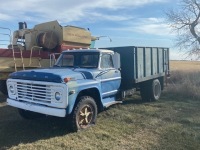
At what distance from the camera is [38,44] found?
10.9m

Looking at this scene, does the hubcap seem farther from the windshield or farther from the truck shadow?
the windshield

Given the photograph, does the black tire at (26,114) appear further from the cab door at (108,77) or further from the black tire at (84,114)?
the cab door at (108,77)

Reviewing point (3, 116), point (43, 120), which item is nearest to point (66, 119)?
point (43, 120)

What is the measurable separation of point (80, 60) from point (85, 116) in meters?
1.78

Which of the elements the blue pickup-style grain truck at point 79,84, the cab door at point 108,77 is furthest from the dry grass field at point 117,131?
the cab door at point 108,77

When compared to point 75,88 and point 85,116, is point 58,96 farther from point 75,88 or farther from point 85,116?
point 85,116

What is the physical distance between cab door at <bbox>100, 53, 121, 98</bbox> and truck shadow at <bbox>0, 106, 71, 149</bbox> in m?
1.46

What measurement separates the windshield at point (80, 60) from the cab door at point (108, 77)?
221 mm

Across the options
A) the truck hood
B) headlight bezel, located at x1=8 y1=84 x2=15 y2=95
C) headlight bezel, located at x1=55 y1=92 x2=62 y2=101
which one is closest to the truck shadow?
headlight bezel, located at x1=55 y1=92 x2=62 y2=101

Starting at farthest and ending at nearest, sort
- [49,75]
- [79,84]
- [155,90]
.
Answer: [155,90] → [79,84] → [49,75]

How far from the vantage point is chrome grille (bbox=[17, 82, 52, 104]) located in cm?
606

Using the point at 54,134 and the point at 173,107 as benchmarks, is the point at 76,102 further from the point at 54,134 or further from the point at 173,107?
the point at 173,107

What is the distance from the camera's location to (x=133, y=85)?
952 cm

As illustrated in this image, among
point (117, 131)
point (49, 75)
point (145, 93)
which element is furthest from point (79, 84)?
point (145, 93)
